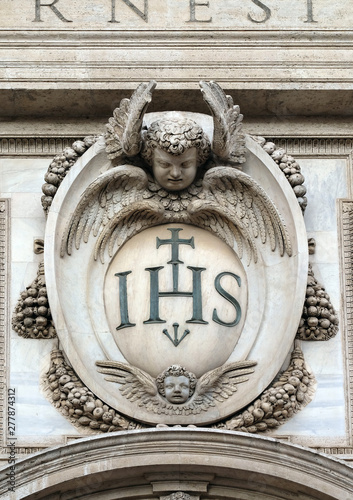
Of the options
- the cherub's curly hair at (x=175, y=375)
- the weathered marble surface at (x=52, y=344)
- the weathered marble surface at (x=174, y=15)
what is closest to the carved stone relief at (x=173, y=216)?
the cherub's curly hair at (x=175, y=375)

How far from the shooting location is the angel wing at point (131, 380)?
43.2ft

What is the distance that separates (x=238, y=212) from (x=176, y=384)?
58.8 inches

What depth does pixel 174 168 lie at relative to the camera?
44.5ft

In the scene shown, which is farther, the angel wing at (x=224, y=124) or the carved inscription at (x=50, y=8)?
the carved inscription at (x=50, y=8)

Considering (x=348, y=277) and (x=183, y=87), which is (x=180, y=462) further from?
(x=183, y=87)

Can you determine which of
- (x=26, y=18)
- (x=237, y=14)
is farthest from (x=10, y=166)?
(x=237, y=14)

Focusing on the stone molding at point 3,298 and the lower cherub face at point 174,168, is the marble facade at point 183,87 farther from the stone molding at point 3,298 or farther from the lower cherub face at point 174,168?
the lower cherub face at point 174,168

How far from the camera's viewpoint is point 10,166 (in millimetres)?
14086

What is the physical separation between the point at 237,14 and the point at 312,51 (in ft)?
2.24

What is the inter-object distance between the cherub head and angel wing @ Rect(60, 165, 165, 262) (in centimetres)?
110

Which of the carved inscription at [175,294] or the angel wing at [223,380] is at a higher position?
the carved inscription at [175,294]

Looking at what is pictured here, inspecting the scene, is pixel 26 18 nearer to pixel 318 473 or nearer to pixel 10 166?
pixel 10 166

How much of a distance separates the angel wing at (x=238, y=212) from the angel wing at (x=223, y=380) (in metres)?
0.90

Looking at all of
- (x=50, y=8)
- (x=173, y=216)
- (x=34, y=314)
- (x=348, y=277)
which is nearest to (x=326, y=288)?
(x=348, y=277)
